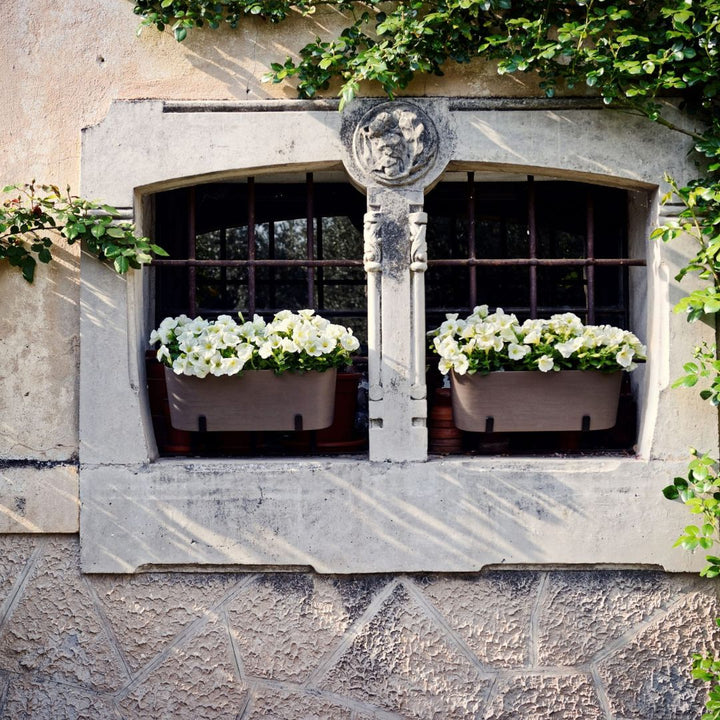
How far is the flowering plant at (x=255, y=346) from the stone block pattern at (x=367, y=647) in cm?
82

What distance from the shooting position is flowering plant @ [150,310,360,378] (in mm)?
3068

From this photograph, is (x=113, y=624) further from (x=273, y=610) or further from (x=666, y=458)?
(x=666, y=458)

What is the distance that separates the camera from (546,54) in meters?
2.98

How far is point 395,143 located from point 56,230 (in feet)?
4.54

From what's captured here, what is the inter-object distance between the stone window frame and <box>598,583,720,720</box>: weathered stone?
0.20m

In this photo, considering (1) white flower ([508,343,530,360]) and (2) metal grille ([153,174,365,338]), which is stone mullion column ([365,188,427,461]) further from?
(2) metal grille ([153,174,365,338])

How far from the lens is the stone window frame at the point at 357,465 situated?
3135 mm

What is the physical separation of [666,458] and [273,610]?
163 centimetres

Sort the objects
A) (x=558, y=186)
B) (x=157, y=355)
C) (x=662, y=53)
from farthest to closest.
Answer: (x=558, y=186) < (x=157, y=355) < (x=662, y=53)

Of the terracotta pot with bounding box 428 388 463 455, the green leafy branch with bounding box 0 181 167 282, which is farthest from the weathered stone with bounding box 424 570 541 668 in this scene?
the green leafy branch with bounding box 0 181 167 282

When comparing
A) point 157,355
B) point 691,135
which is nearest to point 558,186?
point 691,135

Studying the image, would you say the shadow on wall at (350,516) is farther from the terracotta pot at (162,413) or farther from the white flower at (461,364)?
the white flower at (461,364)

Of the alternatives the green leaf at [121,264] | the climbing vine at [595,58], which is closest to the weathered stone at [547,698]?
the climbing vine at [595,58]

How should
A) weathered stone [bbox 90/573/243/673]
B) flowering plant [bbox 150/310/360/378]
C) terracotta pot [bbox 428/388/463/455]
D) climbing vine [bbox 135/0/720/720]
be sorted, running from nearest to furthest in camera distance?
climbing vine [bbox 135/0/720/720], flowering plant [bbox 150/310/360/378], weathered stone [bbox 90/573/243/673], terracotta pot [bbox 428/388/463/455]
